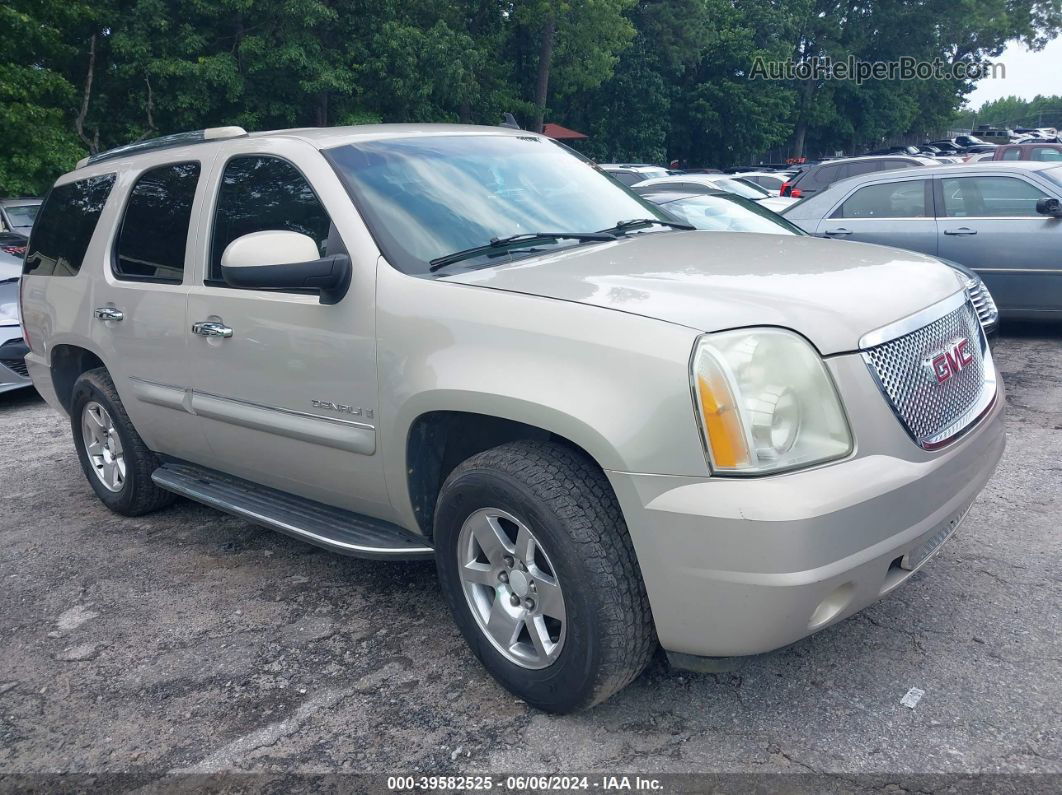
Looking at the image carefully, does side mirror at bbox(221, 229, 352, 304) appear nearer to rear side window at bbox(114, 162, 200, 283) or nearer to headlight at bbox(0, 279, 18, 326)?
rear side window at bbox(114, 162, 200, 283)

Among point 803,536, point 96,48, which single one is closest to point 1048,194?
point 803,536

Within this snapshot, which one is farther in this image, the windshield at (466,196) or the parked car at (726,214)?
the parked car at (726,214)

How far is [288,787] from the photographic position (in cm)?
256

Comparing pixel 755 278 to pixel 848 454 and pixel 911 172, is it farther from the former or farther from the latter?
pixel 911 172

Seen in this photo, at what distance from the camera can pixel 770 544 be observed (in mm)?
2293

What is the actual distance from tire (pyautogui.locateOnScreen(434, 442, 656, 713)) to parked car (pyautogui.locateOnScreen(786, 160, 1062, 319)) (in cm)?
654

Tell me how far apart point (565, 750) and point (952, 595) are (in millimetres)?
1629

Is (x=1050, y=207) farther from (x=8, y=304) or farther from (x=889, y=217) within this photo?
(x=8, y=304)

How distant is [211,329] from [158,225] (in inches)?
32.4

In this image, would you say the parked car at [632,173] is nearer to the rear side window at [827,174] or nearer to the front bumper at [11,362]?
the rear side window at [827,174]

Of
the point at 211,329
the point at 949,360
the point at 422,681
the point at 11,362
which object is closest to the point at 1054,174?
the point at 949,360

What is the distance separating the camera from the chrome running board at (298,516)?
10.5ft

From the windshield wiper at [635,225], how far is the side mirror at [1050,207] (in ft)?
17.0

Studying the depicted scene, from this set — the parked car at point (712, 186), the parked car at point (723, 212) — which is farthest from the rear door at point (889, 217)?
the parked car at point (712, 186)
